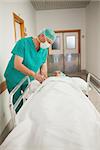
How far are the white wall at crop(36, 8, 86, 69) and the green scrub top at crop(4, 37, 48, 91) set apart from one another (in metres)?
4.35

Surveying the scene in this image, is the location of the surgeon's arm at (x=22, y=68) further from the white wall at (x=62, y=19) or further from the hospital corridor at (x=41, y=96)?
A: the white wall at (x=62, y=19)

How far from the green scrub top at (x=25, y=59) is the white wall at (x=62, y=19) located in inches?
171

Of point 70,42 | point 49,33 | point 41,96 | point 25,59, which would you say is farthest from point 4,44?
point 70,42

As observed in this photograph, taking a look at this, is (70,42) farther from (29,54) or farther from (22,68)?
(22,68)

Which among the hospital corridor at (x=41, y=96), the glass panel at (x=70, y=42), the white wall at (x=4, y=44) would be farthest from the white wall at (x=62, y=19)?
the white wall at (x=4, y=44)

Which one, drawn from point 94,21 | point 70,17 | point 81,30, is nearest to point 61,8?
point 70,17

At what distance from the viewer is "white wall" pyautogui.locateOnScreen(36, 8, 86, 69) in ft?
20.5

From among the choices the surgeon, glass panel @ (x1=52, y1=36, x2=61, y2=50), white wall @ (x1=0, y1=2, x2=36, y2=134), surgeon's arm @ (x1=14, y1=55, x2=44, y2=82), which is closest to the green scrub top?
the surgeon

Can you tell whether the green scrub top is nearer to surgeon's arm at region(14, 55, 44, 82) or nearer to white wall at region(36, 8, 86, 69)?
surgeon's arm at region(14, 55, 44, 82)

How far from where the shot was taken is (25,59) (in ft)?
6.98

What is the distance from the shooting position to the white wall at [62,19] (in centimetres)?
625

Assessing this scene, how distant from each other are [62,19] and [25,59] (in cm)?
461

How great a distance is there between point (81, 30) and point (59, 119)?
5.65 m

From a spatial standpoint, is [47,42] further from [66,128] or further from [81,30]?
[81,30]
